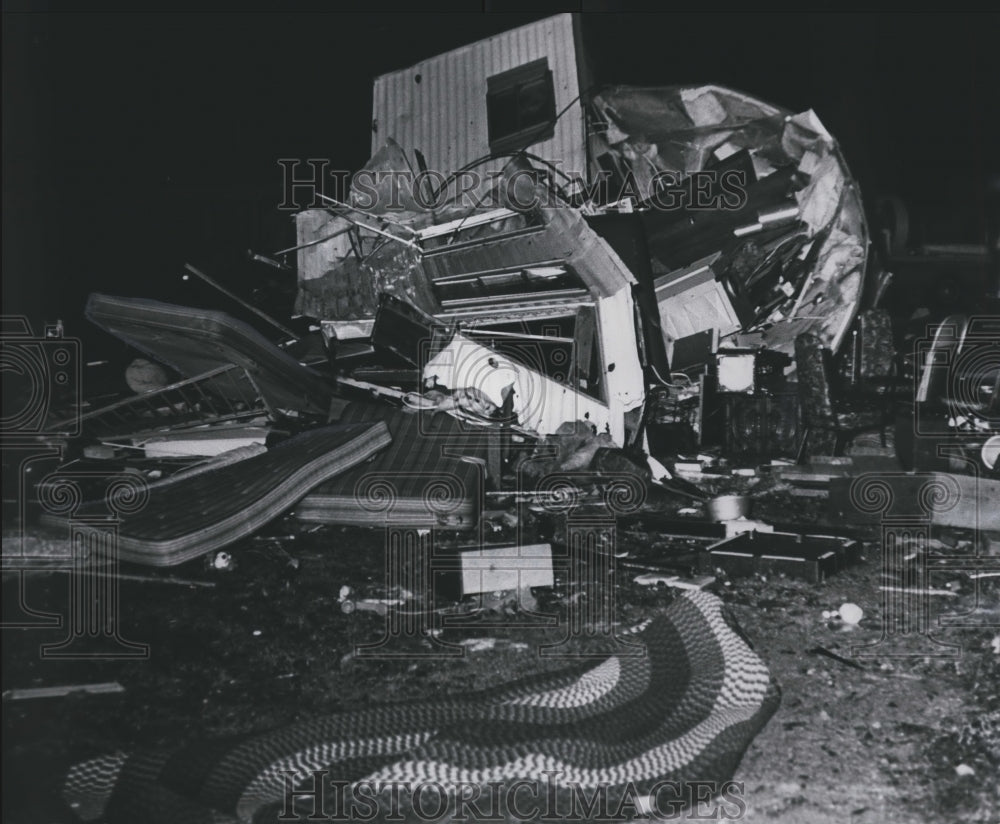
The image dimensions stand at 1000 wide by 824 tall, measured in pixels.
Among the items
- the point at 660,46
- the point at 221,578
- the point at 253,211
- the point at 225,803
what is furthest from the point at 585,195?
the point at 225,803

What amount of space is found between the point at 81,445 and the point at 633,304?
11.9 feet

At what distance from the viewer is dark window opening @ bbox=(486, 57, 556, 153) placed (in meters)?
7.20

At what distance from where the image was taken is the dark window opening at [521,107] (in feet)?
23.6

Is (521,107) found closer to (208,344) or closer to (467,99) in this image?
(467,99)

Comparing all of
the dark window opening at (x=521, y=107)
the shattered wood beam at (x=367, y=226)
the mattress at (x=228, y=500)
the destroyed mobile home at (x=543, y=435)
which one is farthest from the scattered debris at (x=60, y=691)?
the dark window opening at (x=521, y=107)

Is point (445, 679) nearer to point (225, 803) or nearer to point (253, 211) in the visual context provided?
point (225, 803)

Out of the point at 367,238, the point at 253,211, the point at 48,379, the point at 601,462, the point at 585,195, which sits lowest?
the point at 601,462

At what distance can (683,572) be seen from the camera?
304 cm

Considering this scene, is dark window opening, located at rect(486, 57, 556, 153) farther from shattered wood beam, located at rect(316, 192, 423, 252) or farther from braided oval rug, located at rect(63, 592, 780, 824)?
braided oval rug, located at rect(63, 592, 780, 824)

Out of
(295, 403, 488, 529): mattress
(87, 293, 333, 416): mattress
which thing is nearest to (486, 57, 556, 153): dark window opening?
(87, 293, 333, 416): mattress

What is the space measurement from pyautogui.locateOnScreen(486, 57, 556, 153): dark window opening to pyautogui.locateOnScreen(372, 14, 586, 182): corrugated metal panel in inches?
2.6

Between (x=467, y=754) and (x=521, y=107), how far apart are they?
22.2ft

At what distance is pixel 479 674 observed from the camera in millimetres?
2305

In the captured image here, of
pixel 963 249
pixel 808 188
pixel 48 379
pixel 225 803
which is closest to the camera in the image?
pixel 225 803
